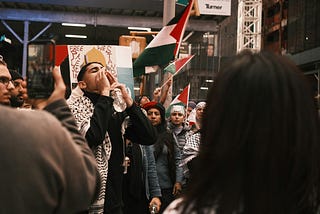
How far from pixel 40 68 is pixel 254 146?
100 centimetres

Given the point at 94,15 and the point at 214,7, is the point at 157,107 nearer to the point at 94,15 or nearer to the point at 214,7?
the point at 214,7

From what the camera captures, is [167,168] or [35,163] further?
[167,168]

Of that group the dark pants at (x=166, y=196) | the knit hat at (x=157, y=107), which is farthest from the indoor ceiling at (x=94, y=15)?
the dark pants at (x=166, y=196)

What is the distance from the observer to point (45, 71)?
2068 mm

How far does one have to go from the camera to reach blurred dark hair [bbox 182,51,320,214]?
150 centimetres

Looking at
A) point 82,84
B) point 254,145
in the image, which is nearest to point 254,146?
point 254,145

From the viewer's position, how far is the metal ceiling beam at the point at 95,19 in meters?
17.7

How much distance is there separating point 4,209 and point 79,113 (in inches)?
98.0

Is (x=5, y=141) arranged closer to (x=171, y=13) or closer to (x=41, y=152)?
(x=41, y=152)

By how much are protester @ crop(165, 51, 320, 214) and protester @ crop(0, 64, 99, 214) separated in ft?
1.52

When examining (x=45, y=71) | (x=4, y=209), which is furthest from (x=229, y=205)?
(x=45, y=71)

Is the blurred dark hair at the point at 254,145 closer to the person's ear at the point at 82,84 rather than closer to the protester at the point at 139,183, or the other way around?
the person's ear at the point at 82,84

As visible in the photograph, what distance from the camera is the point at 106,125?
4090 mm

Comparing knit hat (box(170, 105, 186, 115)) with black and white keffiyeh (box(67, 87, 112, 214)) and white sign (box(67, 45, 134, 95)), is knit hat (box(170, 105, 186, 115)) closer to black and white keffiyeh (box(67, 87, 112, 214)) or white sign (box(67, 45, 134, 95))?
white sign (box(67, 45, 134, 95))
